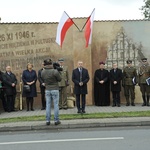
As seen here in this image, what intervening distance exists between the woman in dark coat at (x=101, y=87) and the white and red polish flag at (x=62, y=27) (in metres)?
1.95

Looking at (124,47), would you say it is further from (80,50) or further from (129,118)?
(129,118)

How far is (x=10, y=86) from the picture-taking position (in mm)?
14203

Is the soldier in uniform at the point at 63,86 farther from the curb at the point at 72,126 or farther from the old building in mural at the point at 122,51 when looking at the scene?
the curb at the point at 72,126

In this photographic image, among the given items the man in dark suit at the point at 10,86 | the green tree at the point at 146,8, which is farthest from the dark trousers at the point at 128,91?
the green tree at the point at 146,8

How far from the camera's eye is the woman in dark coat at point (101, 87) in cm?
1475

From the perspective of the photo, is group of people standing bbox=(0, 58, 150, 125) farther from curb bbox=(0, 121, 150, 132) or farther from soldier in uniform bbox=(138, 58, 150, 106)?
curb bbox=(0, 121, 150, 132)

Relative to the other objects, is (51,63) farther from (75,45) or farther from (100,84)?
(100,84)

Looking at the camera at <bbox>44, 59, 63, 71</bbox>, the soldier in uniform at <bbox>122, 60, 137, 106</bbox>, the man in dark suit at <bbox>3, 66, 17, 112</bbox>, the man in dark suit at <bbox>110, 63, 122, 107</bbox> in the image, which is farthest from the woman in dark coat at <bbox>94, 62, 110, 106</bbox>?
the man in dark suit at <bbox>3, 66, 17, 112</bbox>

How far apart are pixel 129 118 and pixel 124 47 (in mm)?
5029

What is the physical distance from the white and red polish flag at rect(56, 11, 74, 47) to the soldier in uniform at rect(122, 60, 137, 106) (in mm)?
2908

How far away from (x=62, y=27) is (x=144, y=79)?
3996 millimetres

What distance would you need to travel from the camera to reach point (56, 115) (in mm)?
10625

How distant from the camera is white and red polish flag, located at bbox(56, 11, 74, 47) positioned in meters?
14.2

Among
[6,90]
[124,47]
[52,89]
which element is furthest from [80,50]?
[52,89]
